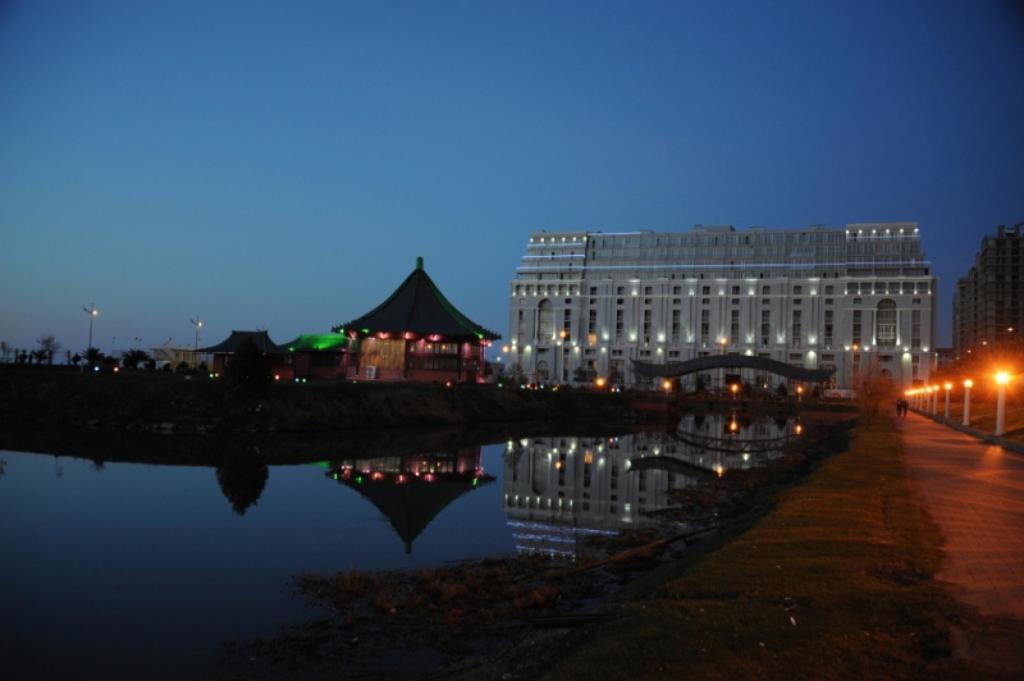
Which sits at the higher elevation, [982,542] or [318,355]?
[318,355]

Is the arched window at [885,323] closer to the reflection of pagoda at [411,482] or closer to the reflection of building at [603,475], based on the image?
the reflection of building at [603,475]

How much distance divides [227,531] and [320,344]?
4950 cm

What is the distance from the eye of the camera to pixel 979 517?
499 inches

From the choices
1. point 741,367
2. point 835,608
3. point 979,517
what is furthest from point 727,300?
point 835,608

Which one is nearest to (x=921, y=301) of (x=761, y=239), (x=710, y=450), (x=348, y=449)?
(x=761, y=239)

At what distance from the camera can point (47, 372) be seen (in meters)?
46.8

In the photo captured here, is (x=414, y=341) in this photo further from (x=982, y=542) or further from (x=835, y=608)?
(x=835, y=608)

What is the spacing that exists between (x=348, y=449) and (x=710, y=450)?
63.0 ft

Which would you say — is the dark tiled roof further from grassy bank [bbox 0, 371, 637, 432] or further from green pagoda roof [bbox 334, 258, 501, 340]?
grassy bank [bbox 0, 371, 637, 432]

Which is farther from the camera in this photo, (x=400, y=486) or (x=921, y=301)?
(x=921, y=301)

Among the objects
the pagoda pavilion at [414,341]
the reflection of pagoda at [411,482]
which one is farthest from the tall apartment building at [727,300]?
the reflection of pagoda at [411,482]

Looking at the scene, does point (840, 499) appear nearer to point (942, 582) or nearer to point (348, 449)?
point (942, 582)

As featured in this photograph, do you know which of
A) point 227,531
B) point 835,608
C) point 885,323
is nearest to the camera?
point 835,608

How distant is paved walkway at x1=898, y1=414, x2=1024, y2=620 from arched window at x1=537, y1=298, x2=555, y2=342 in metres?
93.0
